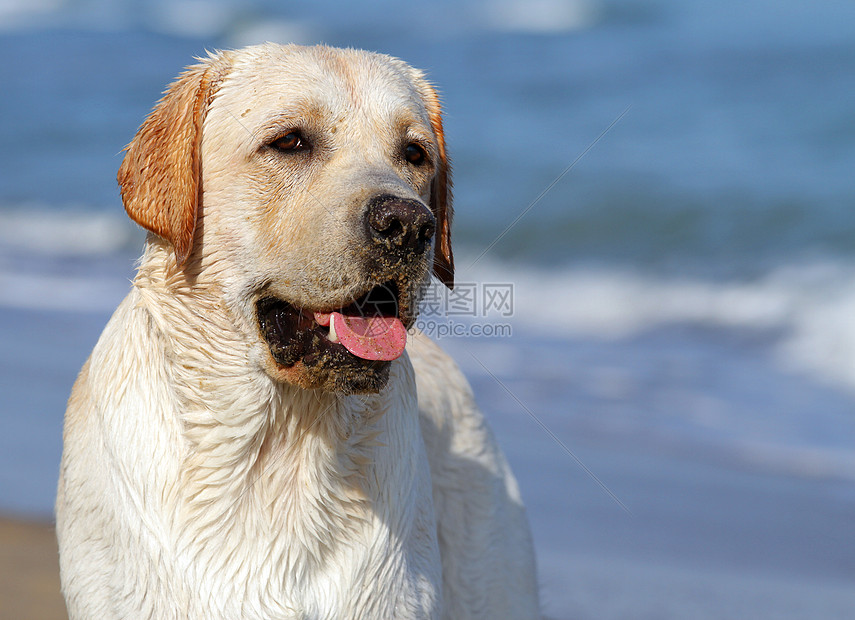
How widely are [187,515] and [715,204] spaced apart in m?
10.5

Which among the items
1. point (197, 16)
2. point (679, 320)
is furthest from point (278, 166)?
point (197, 16)

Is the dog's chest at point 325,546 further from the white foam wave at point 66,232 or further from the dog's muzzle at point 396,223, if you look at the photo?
the white foam wave at point 66,232

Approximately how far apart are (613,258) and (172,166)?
8991 mm

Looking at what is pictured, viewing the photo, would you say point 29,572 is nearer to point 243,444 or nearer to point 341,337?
point 243,444

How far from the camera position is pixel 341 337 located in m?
2.92

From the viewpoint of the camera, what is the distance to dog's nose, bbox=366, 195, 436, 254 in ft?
9.12

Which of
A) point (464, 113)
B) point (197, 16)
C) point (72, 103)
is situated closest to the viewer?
point (464, 113)

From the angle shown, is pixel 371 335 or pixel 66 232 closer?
pixel 371 335

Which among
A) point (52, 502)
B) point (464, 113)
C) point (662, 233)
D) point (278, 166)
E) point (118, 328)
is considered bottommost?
point (52, 502)

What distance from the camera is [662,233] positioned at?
11953 millimetres

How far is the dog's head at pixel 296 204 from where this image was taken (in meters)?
2.86

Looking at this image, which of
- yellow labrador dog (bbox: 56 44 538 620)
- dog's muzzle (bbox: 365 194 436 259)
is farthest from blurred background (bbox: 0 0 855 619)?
dog's muzzle (bbox: 365 194 436 259)

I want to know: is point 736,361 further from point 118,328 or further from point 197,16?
point 197,16

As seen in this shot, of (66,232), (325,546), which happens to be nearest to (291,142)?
(325,546)
